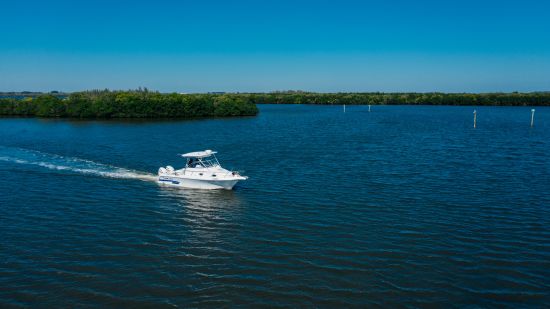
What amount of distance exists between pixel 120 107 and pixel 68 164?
7180cm

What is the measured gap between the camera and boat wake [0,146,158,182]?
40.4m

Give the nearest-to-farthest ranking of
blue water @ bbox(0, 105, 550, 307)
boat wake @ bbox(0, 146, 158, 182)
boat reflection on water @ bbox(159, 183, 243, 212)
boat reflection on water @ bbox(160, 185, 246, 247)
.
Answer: blue water @ bbox(0, 105, 550, 307) < boat reflection on water @ bbox(160, 185, 246, 247) < boat reflection on water @ bbox(159, 183, 243, 212) < boat wake @ bbox(0, 146, 158, 182)

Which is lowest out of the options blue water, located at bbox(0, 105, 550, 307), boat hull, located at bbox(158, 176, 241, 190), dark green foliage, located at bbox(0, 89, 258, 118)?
blue water, located at bbox(0, 105, 550, 307)

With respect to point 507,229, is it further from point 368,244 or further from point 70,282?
point 70,282

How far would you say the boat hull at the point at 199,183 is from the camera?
35062 millimetres

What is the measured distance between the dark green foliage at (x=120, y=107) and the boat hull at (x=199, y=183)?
82.8m

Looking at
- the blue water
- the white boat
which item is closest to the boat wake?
the blue water

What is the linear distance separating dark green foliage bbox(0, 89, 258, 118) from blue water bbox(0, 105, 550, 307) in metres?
66.7

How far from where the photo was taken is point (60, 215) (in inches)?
1121

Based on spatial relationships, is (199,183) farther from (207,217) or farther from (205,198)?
(207,217)

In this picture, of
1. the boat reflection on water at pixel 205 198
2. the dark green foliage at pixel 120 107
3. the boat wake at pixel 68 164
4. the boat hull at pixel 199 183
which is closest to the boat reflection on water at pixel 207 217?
the boat reflection on water at pixel 205 198

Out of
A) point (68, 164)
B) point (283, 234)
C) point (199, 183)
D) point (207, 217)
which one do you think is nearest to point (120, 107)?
point (68, 164)

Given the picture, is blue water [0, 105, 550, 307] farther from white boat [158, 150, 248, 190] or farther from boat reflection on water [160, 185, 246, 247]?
white boat [158, 150, 248, 190]

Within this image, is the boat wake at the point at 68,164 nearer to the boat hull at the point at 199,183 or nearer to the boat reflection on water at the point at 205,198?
the boat hull at the point at 199,183
